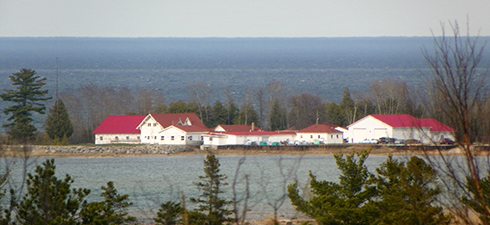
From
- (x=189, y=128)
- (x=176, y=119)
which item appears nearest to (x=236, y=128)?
(x=189, y=128)

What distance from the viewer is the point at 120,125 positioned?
52.7 m

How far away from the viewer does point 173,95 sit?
95000 mm

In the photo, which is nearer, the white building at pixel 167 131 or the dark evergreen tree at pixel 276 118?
the white building at pixel 167 131

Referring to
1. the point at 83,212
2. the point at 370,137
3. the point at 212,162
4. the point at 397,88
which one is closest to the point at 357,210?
the point at 212,162

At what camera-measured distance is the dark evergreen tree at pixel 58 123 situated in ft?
162

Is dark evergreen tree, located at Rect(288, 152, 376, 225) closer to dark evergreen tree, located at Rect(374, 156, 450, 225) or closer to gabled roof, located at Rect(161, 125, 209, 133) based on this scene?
dark evergreen tree, located at Rect(374, 156, 450, 225)

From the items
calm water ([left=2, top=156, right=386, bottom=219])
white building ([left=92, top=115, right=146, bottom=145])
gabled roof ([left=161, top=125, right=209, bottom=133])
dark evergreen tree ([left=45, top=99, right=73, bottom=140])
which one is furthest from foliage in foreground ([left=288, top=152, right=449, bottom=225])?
white building ([left=92, top=115, right=146, bottom=145])

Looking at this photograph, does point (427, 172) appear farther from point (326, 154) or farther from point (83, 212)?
point (326, 154)

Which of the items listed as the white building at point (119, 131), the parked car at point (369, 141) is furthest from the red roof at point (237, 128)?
the parked car at point (369, 141)

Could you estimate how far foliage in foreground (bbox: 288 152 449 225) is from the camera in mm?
13883

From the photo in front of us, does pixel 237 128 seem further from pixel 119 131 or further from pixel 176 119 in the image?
pixel 119 131

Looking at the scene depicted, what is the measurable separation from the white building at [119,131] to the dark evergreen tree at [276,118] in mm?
11364

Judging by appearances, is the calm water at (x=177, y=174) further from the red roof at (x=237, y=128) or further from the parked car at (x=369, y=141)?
the red roof at (x=237, y=128)

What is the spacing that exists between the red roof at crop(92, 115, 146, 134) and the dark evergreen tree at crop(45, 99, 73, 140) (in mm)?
2062
